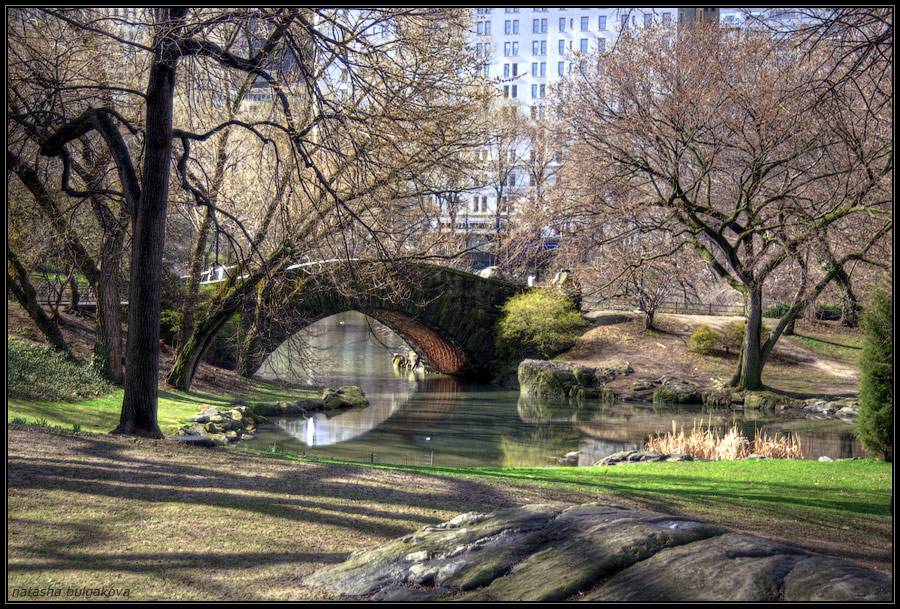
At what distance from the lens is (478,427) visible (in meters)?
17.2

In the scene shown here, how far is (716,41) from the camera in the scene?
19547 millimetres

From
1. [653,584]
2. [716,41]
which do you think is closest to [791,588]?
[653,584]

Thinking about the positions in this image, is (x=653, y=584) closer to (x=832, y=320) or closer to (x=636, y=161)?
(x=636, y=161)

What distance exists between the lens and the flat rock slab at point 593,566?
3227mm

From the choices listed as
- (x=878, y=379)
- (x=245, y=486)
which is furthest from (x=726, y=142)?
(x=245, y=486)

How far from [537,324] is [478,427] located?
1026cm

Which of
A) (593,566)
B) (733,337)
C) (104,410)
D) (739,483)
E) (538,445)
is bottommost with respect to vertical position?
(538,445)

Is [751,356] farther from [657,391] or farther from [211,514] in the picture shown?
[211,514]

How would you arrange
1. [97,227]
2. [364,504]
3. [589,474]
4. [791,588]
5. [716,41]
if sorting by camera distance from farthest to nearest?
[716,41], [97,227], [589,474], [364,504], [791,588]

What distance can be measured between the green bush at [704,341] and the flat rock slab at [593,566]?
23.4m

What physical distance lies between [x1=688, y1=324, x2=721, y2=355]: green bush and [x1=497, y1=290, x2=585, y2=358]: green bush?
4.43 m

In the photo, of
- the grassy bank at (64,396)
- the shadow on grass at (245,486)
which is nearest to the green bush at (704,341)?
the grassy bank at (64,396)

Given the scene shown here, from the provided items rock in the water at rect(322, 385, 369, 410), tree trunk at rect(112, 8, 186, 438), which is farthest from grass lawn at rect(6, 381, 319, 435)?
rock in the water at rect(322, 385, 369, 410)

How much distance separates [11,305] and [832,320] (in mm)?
32046
